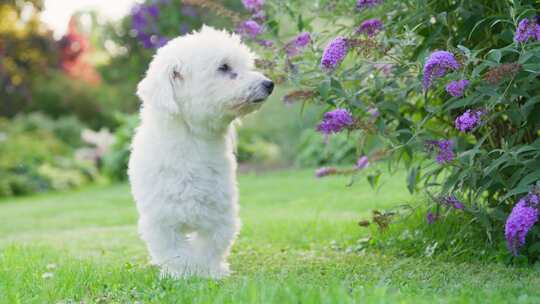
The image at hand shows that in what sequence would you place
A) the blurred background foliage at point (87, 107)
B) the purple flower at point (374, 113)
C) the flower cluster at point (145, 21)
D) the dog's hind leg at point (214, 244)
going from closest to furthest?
the dog's hind leg at point (214, 244) → the purple flower at point (374, 113) → the blurred background foliage at point (87, 107) → the flower cluster at point (145, 21)

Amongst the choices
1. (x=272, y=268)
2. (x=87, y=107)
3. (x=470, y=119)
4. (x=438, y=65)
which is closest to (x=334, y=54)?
(x=438, y=65)

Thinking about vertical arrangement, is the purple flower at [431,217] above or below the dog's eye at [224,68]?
below

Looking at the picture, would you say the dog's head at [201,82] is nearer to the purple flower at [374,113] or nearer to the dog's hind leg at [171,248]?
the dog's hind leg at [171,248]

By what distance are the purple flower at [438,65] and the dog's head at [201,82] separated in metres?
1.00

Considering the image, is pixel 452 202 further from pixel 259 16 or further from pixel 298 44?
pixel 259 16

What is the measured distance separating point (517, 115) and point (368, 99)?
3.76ft

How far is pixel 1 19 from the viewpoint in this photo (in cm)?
1844

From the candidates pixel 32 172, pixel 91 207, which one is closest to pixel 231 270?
pixel 91 207

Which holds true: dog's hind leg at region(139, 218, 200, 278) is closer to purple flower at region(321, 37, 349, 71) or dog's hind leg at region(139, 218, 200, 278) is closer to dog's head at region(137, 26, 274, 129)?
dog's head at region(137, 26, 274, 129)

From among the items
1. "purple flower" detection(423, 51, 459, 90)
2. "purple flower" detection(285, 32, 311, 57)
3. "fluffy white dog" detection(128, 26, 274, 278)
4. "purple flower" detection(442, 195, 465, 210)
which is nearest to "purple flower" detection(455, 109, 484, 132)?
"purple flower" detection(423, 51, 459, 90)

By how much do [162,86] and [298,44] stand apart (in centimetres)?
94

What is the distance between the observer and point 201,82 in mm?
4141

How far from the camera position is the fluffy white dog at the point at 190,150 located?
13.4ft

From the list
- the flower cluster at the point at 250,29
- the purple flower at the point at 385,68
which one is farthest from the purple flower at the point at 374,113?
the flower cluster at the point at 250,29
